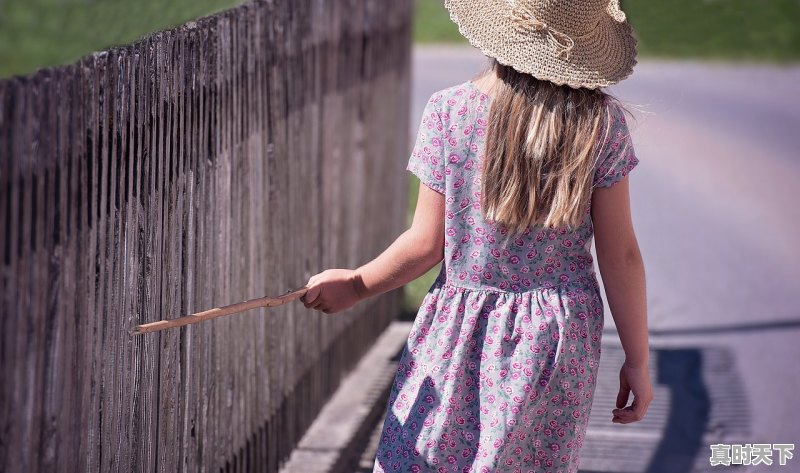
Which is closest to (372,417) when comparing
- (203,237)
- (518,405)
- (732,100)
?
(203,237)

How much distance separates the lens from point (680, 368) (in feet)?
19.4

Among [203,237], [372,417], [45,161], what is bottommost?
[372,417]

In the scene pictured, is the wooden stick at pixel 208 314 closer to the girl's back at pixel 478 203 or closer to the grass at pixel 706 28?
the girl's back at pixel 478 203

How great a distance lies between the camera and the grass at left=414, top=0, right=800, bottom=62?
17.8 m

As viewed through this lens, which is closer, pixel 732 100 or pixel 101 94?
pixel 101 94

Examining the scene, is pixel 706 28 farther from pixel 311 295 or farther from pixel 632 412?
pixel 311 295

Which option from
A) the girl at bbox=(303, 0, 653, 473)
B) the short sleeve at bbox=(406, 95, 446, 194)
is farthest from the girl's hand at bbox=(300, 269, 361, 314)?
the short sleeve at bbox=(406, 95, 446, 194)

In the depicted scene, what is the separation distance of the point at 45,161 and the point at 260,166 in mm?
1590

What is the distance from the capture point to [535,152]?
2736 millimetres

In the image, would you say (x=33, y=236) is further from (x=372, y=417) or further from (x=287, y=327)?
(x=372, y=417)

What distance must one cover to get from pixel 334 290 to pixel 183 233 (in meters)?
0.44

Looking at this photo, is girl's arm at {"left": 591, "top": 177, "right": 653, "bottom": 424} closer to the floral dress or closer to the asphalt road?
the floral dress

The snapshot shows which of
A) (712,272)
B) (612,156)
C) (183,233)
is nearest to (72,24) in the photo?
(712,272)

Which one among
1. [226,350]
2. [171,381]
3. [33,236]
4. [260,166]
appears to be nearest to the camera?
[33,236]
